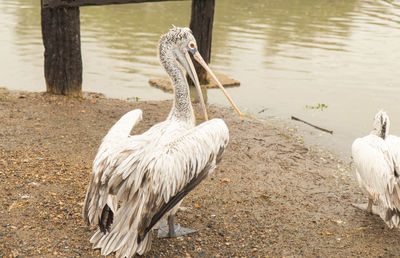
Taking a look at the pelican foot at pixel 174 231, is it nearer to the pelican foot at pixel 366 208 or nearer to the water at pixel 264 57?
the pelican foot at pixel 366 208

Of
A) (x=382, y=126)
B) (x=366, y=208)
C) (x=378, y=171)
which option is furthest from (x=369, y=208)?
(x=382, y=126)

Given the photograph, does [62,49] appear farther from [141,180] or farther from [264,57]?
[264,57]

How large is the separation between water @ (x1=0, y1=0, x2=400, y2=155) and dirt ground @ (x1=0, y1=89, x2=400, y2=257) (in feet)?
3.57

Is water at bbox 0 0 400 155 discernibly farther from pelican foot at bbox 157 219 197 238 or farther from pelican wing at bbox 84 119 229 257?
pelican wing at bbox 84 119 229 257

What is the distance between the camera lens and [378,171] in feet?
12.0

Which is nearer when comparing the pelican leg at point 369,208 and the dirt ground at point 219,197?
the dirt ground at point 219,197

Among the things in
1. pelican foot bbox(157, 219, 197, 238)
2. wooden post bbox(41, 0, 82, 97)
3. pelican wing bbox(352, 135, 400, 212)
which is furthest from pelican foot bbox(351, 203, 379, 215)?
wooden post bbox(41, 0, 82, 97)

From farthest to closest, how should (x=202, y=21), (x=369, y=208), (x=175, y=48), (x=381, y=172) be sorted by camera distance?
(x=202, y=21), (x=369, y=208), (x=175, y=48), (x=381, y=172)

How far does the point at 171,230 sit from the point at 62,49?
345 centimetres

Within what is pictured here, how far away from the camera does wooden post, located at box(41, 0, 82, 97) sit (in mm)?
5762

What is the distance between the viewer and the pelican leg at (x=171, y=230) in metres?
3.37

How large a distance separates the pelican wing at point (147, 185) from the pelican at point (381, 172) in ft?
4.81

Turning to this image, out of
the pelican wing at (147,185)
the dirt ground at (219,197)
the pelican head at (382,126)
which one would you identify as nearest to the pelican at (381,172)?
the pelican head at (382,126)

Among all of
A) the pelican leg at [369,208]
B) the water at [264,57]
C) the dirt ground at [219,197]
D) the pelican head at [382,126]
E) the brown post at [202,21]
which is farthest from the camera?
the water at [264,57]
